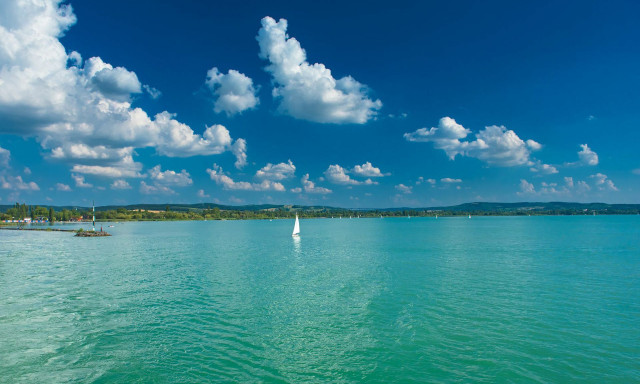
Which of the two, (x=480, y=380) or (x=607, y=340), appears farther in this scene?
(x=607, y=340)

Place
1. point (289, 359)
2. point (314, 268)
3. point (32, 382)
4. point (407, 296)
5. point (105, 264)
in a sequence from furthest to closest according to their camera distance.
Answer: point (105, 264)
point (314, 268)
point (407, 296)
point (289, 359)
point (32, 382)

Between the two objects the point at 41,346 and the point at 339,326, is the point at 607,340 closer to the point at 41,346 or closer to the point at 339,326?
the point at 339,326

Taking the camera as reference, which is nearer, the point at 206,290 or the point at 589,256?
the point at 206,290

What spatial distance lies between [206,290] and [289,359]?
651 inches

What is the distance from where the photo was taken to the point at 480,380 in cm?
1407

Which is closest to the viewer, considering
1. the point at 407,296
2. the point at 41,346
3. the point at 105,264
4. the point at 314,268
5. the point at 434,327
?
the point at 41,346

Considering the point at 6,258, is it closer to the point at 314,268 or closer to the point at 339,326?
the point at 314,268

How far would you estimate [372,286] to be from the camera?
3183cm

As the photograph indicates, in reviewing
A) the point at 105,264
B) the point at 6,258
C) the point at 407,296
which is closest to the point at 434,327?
the point at 407,296

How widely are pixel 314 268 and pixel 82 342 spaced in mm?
26930

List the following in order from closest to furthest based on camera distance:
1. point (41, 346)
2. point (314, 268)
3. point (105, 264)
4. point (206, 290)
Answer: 1. point (41, 346)
2. point (206, 290)
3. point (314, 268)
4. point (105, 264)

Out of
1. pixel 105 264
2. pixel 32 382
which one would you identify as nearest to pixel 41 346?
pixel 32 382

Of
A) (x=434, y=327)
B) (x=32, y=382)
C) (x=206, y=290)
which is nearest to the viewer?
(x=32, y=382)

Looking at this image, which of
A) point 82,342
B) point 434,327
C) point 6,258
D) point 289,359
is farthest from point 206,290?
point 6,258
